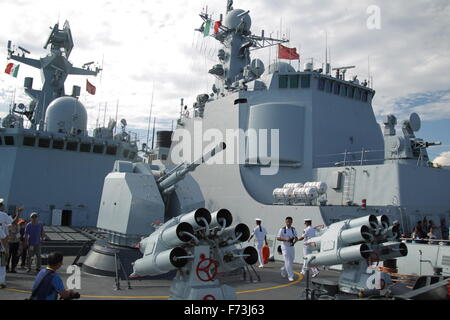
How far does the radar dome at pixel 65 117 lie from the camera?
17062mm

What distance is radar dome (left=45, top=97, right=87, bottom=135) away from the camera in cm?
1706

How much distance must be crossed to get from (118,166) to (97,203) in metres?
9.16

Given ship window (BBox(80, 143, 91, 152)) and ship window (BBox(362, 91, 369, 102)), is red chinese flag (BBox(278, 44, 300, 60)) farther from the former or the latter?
ship window (BBox(80, 143, 91, 152))

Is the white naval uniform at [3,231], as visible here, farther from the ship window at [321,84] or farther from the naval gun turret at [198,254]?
the ship window at [321,84]

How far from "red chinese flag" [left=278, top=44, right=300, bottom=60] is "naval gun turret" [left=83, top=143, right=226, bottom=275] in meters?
11.6

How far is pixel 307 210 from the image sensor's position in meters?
11.3

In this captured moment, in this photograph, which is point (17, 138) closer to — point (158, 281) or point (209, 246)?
point (158, 281)

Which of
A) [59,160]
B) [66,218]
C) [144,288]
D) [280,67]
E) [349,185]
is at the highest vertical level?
[280,67]

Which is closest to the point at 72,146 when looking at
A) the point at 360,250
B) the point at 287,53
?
the point at 287,53

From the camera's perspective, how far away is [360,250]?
5.46m

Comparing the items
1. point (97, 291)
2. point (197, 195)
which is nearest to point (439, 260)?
point (197, 195)

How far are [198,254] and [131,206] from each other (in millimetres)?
3935

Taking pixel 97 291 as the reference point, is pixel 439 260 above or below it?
above

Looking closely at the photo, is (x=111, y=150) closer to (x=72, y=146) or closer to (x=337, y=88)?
(x=72, y=146)
